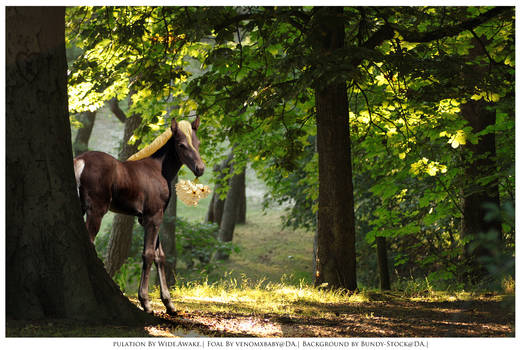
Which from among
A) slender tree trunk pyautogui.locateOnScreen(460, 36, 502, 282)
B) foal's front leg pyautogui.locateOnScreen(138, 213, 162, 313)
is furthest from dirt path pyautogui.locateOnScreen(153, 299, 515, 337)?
slender tree trunk pyautogui.locateOnScreen(460, 36, 502, 282)

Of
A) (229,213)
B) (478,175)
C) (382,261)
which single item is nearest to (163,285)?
(478,175)

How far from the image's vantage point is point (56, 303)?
5332mm

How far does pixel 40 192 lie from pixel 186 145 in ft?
6.11

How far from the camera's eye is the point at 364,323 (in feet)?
22.3

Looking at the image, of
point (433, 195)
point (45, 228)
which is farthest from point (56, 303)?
point (433, 195)

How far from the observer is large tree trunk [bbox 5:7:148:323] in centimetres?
529

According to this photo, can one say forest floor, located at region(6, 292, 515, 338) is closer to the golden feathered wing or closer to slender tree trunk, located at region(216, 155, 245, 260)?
the golden feathered wing

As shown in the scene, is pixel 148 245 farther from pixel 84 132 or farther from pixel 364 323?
pixel 84 132

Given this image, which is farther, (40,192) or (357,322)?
(357,322)

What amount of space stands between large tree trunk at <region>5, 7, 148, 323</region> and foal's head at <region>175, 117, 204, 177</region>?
1.48m

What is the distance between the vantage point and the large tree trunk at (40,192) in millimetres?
5293

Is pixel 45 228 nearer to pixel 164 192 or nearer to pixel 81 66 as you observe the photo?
pixel 164 192
